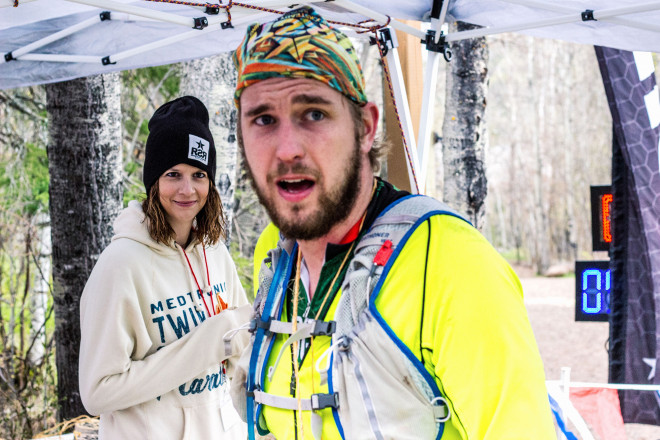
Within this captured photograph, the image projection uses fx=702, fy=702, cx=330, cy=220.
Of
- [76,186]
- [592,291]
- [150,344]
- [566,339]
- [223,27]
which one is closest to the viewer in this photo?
[150,344]

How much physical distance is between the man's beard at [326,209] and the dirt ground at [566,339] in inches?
334

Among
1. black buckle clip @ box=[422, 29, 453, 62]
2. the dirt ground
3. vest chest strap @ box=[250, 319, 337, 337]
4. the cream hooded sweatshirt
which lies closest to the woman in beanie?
the cream hooded sweatshirt

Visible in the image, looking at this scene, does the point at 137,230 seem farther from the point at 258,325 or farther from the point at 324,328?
the point at 324,328

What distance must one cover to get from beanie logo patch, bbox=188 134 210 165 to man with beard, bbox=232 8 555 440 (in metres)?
1.31

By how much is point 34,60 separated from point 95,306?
2.02 meters

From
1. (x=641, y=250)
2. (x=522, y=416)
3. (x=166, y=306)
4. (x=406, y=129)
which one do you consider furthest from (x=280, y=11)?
(x=641, y=250)

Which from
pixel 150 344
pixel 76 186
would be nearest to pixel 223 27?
pixel 150 344

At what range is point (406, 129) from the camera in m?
3.89

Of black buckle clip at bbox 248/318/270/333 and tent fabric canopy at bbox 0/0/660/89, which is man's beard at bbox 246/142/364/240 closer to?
black buckle clip at bbox 248/318/270/333

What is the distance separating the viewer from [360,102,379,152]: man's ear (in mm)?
1512

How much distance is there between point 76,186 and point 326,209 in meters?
3.87

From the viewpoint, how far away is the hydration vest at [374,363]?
130 cm

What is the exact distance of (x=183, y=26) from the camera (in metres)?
3.68

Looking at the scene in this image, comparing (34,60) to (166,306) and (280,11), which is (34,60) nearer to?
(280,11)
